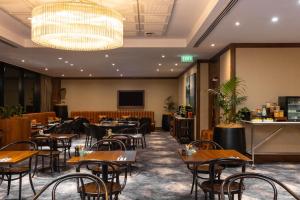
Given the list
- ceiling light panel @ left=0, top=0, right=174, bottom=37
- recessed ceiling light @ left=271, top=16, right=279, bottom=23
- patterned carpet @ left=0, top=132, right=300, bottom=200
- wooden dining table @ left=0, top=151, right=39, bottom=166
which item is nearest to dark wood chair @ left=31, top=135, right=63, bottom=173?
patterned carpet @ left=0, top=132, right=300, bottom=200

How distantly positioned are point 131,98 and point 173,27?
35.0 ft

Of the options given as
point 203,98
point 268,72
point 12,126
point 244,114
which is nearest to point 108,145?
point 244,114

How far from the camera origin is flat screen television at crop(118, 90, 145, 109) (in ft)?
57.2

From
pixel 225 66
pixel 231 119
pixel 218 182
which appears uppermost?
pixel 225 66

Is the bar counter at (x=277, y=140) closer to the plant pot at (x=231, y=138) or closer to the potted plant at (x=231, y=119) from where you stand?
the potted plant at (x=231, y=119)

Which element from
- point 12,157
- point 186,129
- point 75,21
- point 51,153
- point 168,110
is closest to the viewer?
point 75,21

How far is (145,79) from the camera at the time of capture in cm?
1762

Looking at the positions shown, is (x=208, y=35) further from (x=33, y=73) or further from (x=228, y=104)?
(x=33, y=73)

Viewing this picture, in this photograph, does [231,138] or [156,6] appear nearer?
[156,6]

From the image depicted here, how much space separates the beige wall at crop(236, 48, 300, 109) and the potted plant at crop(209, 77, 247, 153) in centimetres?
29

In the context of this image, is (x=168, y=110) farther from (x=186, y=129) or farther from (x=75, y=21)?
(x=75, y=21)

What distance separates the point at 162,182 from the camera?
5.72 m

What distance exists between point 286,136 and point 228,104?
1.65 meters

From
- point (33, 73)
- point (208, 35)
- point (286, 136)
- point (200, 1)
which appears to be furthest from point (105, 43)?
point (33, 73)
